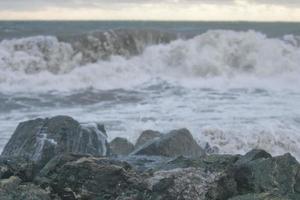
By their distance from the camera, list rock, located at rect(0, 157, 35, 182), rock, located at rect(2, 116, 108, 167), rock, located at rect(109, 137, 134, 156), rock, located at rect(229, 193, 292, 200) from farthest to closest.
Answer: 1. rock, located at rect(109, 137, 134, 156)
2. rock, located at rect(2, 116, 108, 167)
3. rock, located at rect(0, 157, 35, 182)
4. rock, located at rect(229, 193, 292, 200)

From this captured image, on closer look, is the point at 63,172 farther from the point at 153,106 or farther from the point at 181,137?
the point at 153,106

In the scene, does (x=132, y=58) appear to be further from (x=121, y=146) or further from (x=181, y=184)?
(x=181, y=184)

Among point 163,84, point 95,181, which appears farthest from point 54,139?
point 163,84

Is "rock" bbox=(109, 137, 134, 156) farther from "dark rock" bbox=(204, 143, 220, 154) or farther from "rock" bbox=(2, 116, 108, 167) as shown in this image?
"rock" bbox=(2, 116, 108, 167)

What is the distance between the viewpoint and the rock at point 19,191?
14.1ft

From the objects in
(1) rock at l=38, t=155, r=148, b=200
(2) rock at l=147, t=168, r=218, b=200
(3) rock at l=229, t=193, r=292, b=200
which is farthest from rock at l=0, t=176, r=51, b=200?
(3) rock at l=229, t=193, r=292, b=200

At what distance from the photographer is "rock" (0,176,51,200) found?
431cm

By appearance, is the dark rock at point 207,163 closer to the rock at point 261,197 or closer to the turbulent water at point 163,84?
the rock at point 261,197

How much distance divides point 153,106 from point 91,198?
33.1ft

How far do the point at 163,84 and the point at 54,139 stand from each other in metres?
13.3

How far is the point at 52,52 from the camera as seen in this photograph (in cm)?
2334

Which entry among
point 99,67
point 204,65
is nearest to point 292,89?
point 204,65

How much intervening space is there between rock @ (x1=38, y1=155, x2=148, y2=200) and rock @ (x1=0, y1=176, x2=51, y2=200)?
0.54ft

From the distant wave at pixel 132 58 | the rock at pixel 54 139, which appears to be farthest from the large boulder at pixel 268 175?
the distant wave at pixel 132 58
